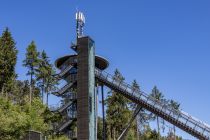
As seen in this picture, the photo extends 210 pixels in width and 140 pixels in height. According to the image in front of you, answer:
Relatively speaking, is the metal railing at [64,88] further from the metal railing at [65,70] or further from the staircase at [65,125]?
the staircase at [65,125]

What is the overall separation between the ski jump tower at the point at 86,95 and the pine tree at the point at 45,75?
2520cm

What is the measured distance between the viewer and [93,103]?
49.3 m

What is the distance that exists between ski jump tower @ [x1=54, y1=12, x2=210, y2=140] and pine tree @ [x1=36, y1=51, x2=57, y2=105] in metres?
25.2

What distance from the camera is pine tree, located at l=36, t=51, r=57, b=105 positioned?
82.7 meters

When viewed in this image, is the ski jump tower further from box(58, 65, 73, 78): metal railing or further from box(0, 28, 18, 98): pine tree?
box(0, 28, 18, 98): pine tree

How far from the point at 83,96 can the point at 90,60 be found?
15.0 feet

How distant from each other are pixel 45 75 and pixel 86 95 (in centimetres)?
3614

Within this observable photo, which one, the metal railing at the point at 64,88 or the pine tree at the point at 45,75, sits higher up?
the pine tree at the point at 45,75

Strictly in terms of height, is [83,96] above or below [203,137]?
above

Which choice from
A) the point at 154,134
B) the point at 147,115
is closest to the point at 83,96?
the point at 154,134

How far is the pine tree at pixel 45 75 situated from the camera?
8269 centimetres

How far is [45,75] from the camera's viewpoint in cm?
8362

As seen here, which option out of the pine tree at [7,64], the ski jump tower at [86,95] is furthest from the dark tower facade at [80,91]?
the pine tree at [7,64]

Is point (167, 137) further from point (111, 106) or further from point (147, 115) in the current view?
point (111, 106)
